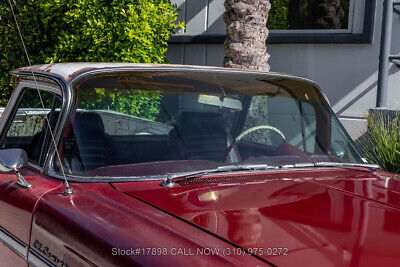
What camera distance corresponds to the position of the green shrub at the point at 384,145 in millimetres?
Result: 5387

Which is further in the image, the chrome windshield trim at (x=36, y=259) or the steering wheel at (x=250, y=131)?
the steering wheel at (x=250, y=131)

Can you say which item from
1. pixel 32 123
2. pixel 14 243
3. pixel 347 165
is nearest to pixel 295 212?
pixel 347 165

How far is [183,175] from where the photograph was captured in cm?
230

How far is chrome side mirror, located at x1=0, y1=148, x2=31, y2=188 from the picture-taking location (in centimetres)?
240

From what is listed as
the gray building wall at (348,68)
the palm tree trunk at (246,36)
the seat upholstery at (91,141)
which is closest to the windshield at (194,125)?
the seat upholstery at (91,141)

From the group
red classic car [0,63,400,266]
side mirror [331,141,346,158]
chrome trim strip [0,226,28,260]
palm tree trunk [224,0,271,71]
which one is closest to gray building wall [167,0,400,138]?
palm tree trunk [224,0,271,71]

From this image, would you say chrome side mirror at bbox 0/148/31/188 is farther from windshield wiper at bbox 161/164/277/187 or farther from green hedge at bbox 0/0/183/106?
green hedge at bbox 0/0/183/106

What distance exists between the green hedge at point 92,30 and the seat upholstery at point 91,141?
16.4 ft

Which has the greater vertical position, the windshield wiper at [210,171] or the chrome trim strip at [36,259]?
the windshield wiper at [210,171]

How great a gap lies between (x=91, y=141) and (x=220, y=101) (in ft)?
2.38

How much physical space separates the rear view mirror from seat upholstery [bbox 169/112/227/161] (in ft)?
0.23

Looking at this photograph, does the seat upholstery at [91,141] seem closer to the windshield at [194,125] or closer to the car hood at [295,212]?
the windshield at [194,125]

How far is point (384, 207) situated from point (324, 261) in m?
0.67

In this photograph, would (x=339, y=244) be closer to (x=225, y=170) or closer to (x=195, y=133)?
(x=225, y=170)
